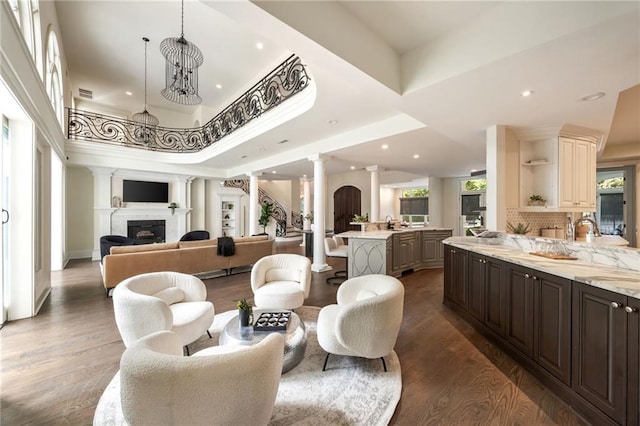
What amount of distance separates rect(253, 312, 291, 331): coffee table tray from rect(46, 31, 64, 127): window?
229 inches

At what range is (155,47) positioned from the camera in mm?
6465

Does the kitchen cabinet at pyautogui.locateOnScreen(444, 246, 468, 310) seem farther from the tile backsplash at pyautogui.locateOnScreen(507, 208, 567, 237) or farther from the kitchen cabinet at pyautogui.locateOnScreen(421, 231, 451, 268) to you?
the kitchen cabinet at pyautogui.locateOnScreen(421, 231, 451, 268)

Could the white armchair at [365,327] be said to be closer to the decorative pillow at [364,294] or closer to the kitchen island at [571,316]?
the decorative pillow at [364,294]

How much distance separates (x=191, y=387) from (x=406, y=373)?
1909mm

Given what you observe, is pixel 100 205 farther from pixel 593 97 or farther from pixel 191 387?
pixel 593 97

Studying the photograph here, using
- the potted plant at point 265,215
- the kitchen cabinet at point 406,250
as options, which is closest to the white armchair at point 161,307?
the kitchen cabinet at point 406,250

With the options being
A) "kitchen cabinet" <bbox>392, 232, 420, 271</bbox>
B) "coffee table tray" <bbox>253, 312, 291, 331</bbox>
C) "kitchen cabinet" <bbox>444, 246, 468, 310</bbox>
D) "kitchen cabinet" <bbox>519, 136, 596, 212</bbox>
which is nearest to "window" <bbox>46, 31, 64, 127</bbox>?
"coffee table tray" <bbox>253, 312, 291, 331</bbox>

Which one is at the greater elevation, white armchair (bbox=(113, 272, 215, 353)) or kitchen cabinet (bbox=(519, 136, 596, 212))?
kitchen cabinet (bbox=(519, 136, 596, 212))

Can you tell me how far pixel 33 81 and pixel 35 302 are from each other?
297cm

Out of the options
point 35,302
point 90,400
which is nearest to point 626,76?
point 90,400

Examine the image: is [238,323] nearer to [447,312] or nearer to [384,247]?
[447,312]

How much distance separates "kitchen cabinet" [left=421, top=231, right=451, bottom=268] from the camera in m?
6.42

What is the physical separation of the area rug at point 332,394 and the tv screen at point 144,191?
835 cm

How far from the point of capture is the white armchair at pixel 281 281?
10.7 feet
